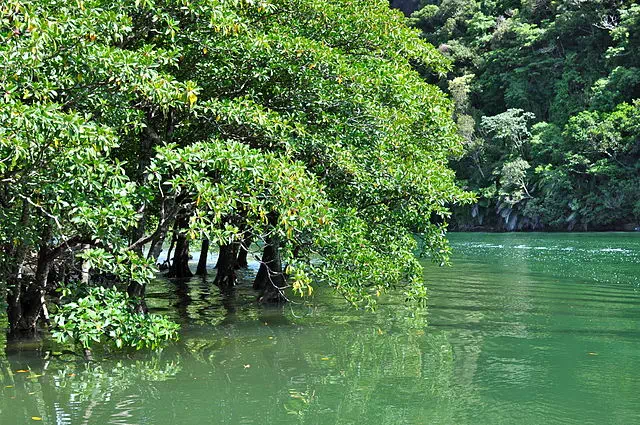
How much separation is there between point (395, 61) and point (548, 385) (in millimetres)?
7846

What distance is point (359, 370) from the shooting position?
34.3ft

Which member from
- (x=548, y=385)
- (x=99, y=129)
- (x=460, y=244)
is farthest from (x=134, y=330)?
(x=460, y=244)

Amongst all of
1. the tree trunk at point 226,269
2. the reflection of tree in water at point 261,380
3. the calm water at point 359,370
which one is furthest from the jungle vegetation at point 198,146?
the tree trunk at point 226,269

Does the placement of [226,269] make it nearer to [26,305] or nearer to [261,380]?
[26,305]

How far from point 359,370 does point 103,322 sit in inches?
145

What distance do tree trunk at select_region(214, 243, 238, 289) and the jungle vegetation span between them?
595 centimetres

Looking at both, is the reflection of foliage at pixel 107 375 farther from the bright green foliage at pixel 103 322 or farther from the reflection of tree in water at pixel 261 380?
the bright green foliage at pixel 103 322

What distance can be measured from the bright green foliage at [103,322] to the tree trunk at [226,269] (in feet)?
38.2

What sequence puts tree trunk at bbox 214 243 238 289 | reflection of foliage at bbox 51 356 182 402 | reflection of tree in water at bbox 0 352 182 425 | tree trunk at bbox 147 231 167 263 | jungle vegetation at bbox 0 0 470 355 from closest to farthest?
1. reflection of tree in water at bbox 0 352 182 425
2. jungle vegetation at bbox 0 0 470 355
3. reflection of foliage at bbox 51 356 182 402
4. tree trunk at bbox 147 231 167 263
5. tree trunk at bbox 214 243 238 289

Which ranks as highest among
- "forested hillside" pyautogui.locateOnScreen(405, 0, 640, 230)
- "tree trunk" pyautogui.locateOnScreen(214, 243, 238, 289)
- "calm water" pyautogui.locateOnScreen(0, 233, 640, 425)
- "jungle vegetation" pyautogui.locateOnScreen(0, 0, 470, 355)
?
"forested hillside" pyautogui.locateOnScreen(405, 0, 640, 230)

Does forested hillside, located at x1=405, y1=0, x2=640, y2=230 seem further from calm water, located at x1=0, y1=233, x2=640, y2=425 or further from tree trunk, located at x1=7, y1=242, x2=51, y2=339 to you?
tree trunk, located at x1=7, y1=242, x2=51, y2=339

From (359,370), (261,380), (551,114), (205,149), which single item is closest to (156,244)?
(205,149)

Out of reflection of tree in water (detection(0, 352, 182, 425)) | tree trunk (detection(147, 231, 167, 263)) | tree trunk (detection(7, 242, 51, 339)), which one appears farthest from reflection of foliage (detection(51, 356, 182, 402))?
tree trunk (detection(147, 231, 167, 263))

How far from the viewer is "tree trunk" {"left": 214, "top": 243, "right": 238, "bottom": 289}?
2223 centimetres
